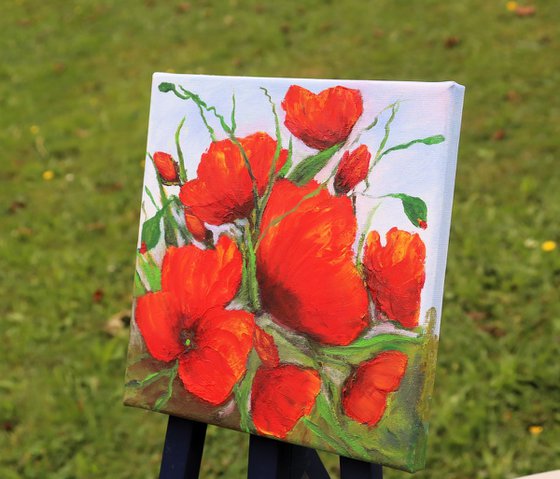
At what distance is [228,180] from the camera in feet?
4.50

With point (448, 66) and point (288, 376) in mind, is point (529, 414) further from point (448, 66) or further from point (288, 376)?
point (448, 66)

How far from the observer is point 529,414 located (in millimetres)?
2170

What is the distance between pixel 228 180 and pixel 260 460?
522 millimetres

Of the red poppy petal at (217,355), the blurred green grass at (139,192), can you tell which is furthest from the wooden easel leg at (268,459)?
the blurred green grass at (139,192)

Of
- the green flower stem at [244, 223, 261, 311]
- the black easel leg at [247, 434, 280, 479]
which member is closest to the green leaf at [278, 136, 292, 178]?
the green flower stem at [244, 223, 261, 311]

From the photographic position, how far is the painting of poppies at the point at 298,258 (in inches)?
45.4

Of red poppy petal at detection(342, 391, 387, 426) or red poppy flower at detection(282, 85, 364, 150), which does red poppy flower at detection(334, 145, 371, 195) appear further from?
red poppy petal at detection(342, 391, 387, 426)

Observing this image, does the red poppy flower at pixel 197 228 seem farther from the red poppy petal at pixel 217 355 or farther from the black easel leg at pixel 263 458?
the black easel leg at pixel 263 458

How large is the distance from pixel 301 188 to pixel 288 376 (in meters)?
0.33

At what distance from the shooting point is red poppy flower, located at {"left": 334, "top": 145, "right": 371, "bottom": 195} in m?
1.22

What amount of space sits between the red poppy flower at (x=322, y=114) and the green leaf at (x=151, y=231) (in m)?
0.34

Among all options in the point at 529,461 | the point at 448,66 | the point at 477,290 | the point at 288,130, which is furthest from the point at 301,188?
the point at 448,66

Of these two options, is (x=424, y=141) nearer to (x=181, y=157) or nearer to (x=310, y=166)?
(x=310, y=166)

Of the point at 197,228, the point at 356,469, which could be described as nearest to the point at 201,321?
the point at 197,228
